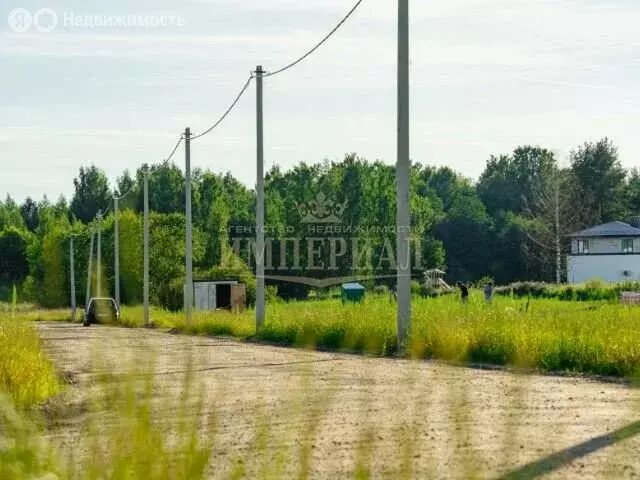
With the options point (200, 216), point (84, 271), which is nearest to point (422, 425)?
point (84, 271)

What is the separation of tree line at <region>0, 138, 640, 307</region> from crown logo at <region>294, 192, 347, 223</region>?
5.4 inches

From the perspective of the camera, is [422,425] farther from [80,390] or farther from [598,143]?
[598,143]

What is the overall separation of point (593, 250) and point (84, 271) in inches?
1621

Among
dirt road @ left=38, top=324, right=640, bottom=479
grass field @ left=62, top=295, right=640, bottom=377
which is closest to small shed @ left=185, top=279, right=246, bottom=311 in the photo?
grass field @ left=62, top=295, right=640, bottom=377

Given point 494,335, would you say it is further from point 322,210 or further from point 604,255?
point 322,210

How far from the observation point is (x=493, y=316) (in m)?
22.7

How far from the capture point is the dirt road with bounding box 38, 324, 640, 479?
758 centimetres

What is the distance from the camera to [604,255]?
101m

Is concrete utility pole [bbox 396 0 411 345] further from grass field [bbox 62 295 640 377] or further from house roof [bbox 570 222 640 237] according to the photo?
house roof [bbox 570 222 640 237]

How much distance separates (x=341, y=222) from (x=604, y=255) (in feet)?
70.6

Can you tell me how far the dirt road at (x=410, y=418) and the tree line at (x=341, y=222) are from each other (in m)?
61.1

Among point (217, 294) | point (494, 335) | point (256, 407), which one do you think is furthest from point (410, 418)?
point (217, 294)

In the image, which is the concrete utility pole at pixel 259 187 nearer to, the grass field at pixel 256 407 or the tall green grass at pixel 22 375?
the grass field at pixel 256 407

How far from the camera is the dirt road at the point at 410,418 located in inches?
298
